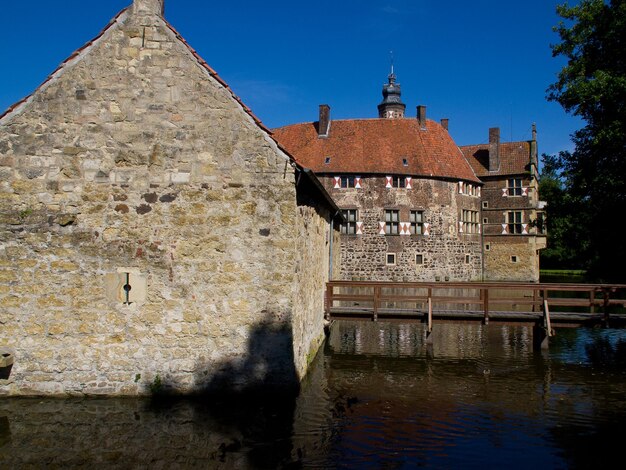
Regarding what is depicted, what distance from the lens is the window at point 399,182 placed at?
34.2m

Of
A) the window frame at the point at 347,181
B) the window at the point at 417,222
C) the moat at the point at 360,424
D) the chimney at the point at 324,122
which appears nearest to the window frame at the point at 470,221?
the window at the point at 417,222

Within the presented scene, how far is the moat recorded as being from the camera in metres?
6.35

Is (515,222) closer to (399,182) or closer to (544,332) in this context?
(399,182)

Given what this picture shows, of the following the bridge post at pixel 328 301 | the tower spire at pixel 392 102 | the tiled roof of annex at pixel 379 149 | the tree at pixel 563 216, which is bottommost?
the bridge post at pixel 328 301

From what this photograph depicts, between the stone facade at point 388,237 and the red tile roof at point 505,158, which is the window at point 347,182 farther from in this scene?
the red tile roof at point 505,158

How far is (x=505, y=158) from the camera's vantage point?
38.8 metres

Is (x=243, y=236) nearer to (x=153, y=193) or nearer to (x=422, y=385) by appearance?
(x=153, y=193)

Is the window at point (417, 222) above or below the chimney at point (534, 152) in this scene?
below

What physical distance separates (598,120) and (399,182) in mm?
17998

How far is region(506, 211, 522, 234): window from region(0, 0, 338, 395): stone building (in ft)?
108

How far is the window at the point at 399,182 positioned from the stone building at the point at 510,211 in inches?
296

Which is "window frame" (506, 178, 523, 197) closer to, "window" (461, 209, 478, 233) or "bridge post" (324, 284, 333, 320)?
"window" (461, 209, 478, 233)

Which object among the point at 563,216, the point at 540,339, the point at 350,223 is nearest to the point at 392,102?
the point at 350,223

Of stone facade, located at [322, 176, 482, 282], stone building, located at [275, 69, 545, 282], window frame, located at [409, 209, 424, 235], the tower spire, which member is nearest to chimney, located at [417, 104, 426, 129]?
stone building, located at [275, 69, 545, 282]
